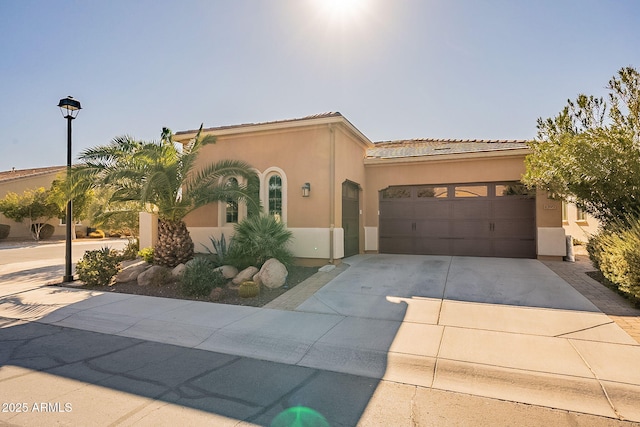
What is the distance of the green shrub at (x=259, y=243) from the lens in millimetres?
9906

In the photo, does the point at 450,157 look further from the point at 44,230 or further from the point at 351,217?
the point at 44,230

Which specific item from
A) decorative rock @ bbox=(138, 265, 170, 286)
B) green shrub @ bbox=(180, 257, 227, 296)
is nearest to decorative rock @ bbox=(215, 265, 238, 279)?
green shrub @ bbox=(180, 257, 227, 296)

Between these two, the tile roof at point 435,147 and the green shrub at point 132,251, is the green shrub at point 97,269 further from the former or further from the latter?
the tile roof at point 435,147

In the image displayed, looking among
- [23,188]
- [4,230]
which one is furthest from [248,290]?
[23,188]

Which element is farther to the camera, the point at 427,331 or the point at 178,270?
the point at 178,270

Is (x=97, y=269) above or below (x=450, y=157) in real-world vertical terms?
below

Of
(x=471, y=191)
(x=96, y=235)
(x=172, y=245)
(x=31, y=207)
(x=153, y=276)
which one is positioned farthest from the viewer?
(x=96, y=235)

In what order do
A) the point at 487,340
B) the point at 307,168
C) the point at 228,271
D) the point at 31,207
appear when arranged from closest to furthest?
the point at 487,340 < the point at 228,271 < the point at 307,168 < the point at 31,207

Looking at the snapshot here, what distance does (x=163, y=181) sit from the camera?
31.9 ft

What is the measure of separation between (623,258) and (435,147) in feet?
32.1

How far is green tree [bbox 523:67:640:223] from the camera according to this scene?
28.2 ft

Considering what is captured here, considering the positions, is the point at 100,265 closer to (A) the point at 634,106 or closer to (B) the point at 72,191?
(B) the point at 72,191

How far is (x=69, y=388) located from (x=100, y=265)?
6.27m

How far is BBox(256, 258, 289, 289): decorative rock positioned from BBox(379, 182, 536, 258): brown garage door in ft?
19.6
